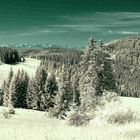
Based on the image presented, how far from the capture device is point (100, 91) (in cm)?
4928

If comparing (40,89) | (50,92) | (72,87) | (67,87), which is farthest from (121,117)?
(40,89)

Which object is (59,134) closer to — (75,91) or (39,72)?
(75,91)

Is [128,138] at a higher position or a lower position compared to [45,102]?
higher

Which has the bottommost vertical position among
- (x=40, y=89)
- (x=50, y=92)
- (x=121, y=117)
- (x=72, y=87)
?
(x=50, y=92)

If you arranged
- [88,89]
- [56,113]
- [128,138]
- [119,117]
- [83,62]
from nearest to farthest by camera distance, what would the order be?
[128,138]
[119,117]
[88,89]
[83,62]
[56,113]

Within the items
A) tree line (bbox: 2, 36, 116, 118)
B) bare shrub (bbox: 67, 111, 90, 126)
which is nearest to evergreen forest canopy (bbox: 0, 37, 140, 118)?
tree line (bbox: 2, 36, 116, 118)

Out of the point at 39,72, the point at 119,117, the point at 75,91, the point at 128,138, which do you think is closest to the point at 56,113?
the point at 75,91

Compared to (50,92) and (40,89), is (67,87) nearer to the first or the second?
(50,92)

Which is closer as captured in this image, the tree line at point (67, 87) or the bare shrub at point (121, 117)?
the bare shrub at point (121, 117)

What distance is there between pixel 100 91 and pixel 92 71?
2723mm

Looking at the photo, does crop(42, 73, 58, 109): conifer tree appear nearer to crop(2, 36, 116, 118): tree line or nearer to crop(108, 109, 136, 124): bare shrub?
crop(2, 36, 116, 118): tree line

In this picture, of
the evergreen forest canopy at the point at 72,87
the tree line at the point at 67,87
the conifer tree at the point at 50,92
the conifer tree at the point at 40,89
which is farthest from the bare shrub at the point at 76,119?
the conifer tree at the point at 40,89

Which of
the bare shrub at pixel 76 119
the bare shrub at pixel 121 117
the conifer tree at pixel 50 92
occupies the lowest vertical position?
the conifer tree at pixel 50 92

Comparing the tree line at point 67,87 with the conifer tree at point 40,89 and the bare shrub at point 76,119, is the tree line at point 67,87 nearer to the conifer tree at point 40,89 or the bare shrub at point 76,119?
the conifer tree at point 40,89
